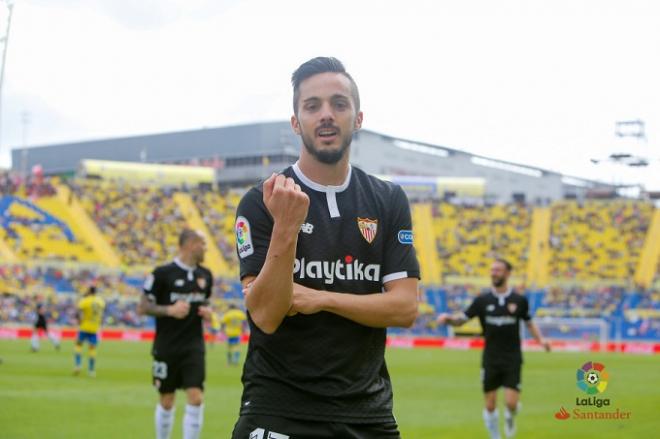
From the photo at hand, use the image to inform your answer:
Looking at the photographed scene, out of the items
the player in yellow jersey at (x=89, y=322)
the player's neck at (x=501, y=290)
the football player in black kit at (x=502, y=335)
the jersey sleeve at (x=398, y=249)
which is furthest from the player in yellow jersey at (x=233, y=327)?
the jersey sleeve at (x=398, y=249)

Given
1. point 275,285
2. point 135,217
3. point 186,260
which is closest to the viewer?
point 275,285

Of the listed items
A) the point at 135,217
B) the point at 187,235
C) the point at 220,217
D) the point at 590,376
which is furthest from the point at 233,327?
the point at 220,217

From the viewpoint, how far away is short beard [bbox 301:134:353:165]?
4000 mm

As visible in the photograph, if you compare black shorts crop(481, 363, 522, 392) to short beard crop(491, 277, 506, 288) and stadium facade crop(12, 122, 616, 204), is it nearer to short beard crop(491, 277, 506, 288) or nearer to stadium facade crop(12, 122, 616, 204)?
short beard crop(491, 277, 506, 288)

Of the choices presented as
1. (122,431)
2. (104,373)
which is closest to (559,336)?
(104,373)

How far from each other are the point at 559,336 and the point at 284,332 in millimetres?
50692

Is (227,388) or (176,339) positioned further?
(227,388)

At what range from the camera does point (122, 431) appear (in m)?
14.5

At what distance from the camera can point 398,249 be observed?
Result: 4.21 metres

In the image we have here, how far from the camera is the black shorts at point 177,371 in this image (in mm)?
11539

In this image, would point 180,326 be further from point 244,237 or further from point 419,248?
point 419,248

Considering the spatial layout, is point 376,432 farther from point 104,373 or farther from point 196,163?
point 196,163

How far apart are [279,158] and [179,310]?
79464mm

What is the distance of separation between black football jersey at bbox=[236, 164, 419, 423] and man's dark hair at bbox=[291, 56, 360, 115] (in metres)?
0.36
